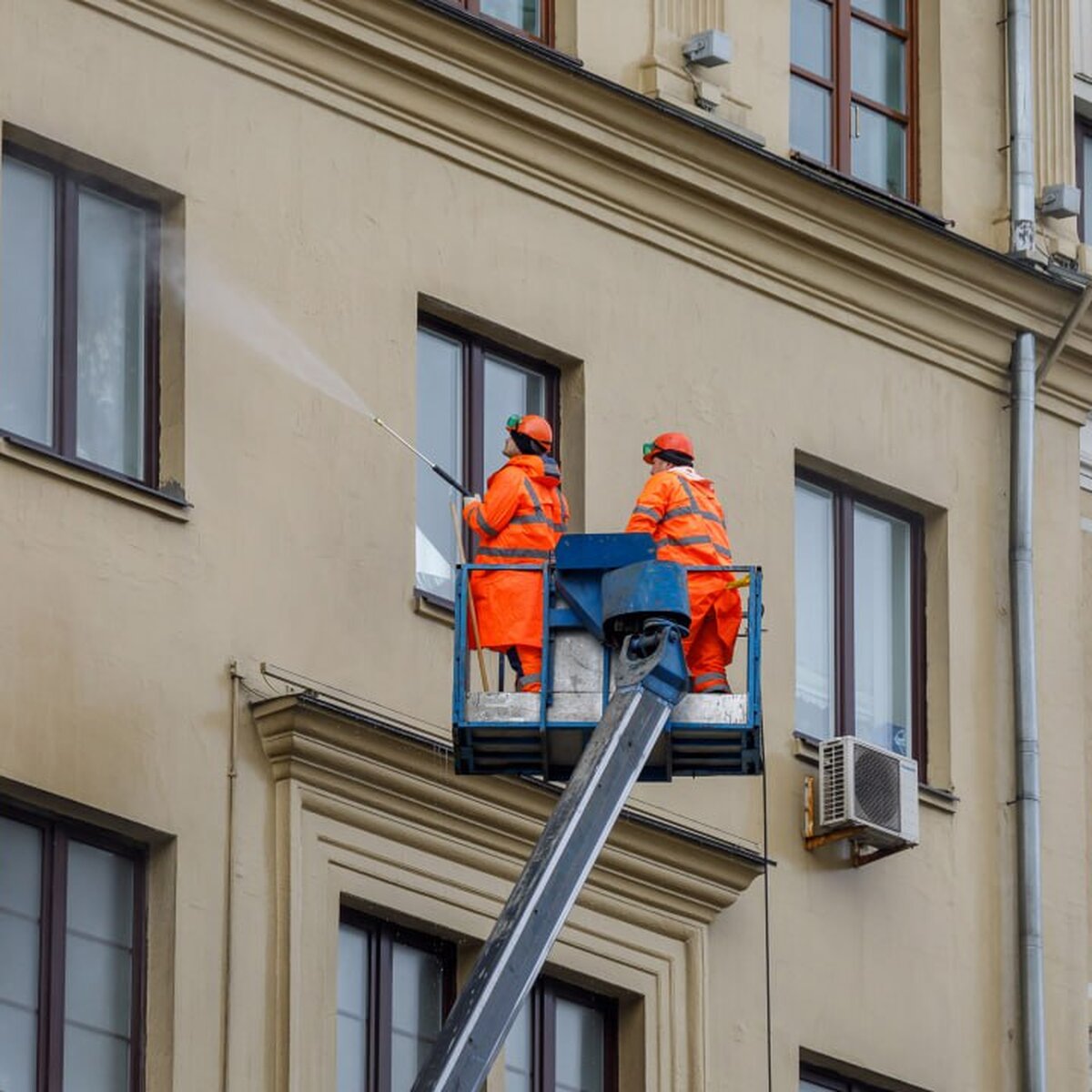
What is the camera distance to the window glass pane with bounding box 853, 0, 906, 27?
34469 mm

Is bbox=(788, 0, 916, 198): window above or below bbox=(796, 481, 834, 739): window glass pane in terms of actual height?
above

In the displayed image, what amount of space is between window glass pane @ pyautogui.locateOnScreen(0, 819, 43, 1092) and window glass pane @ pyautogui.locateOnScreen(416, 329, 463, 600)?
10.9 ft

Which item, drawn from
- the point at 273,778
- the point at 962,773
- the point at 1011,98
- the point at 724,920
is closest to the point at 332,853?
Answer: the point at 273,778

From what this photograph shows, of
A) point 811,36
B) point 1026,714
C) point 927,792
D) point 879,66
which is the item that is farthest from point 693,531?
point 879,66

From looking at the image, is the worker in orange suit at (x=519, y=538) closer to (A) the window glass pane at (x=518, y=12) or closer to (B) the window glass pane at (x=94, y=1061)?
(B) the window glass pane at (x=94, y=1061)

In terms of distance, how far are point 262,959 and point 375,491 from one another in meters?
2.94

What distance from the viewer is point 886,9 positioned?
34.6 meters

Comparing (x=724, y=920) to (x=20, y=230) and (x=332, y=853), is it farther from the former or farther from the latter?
(x=20, y=230)

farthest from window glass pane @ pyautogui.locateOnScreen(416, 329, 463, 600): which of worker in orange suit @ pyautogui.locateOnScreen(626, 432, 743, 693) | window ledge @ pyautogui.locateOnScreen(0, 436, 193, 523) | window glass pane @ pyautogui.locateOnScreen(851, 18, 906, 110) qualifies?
window glass pane @ pyautogui.locateOnScreen(851, 18, 906, 110)

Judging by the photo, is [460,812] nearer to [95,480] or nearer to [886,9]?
[95,480]

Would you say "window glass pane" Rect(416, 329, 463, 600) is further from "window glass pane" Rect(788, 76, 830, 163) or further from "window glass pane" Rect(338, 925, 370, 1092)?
"window glass pane" Rect(788, 76, 830, 163)

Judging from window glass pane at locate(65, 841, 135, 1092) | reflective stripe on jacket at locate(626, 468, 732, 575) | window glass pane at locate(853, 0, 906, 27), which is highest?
window glass pane at locate(853, 0, 906, 27)

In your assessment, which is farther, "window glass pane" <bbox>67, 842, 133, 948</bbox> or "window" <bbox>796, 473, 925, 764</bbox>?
"window" <bbox>796, 473, 925, 764</bbox>

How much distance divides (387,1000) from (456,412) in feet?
11.9
